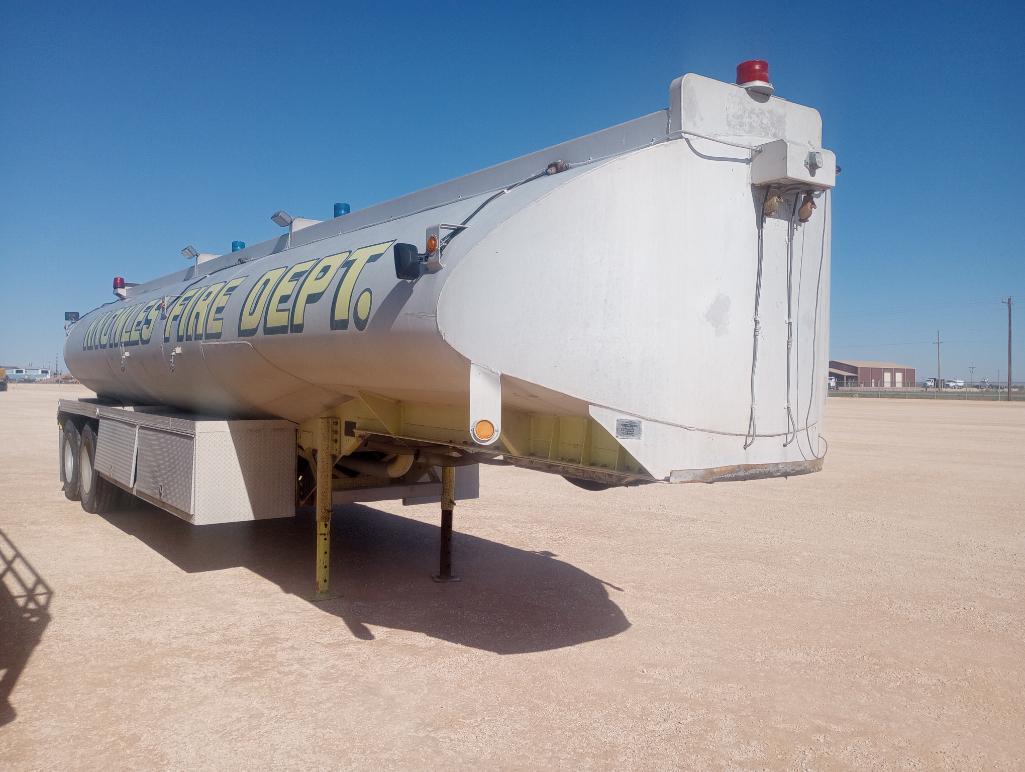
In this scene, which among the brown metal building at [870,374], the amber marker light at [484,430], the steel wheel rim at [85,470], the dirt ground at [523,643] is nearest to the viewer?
the dirt ground at [523,643]

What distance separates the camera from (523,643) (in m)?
5.69

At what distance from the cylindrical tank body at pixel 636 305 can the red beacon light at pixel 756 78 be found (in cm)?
37

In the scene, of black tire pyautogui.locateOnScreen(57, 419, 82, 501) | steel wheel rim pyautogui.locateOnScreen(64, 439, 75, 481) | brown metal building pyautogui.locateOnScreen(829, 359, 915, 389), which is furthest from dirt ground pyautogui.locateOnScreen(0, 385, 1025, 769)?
brown metal building pyautogui.locateOnScreen(829, 359, 915, 389)

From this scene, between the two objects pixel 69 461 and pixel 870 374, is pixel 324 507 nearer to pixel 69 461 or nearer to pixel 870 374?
pixel 69 461

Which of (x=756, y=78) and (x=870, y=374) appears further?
(x=870, y=374)

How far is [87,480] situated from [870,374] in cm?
11901

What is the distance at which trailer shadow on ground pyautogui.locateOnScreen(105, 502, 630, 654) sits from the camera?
604 cm

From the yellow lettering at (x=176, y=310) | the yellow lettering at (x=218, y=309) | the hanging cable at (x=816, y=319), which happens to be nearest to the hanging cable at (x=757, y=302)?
the hanging cable at (x=816, y=319)

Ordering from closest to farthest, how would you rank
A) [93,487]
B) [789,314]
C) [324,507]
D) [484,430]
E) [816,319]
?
[484,430]
[789,314]
[816,319]
[324,507]
[93,487]

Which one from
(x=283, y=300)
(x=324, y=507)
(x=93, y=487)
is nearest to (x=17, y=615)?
(x=324, y=507)

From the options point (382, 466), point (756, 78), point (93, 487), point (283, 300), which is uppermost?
point (756, 78)

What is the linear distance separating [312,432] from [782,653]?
13.5 feet

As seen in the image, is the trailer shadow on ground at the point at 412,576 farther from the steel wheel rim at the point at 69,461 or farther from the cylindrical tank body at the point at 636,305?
the cylindrical tank body at the point at 636,305

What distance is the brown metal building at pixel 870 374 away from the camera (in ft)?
363
